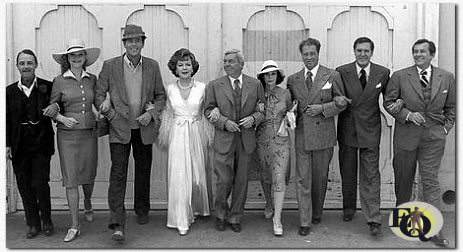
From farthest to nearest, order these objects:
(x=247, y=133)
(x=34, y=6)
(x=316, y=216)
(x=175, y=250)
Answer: (x=34, y=6), (x=316, y=216), (x=247, y=133), (x=175, y=250)

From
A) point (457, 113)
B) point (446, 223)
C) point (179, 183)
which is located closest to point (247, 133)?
point (179, 183)

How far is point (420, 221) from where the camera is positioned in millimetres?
4660

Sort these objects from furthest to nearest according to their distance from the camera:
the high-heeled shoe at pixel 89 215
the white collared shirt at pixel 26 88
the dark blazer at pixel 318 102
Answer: the high-heeled shoe at pixel 89 215, the dark blazer at pixel 318 102, the white collared shirt at pixel 26 88

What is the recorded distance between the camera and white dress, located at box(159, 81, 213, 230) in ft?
15.8

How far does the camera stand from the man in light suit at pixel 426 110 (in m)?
4.55

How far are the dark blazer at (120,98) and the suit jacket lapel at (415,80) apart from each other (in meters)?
2.40

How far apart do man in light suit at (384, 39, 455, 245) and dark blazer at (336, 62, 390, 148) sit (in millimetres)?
149

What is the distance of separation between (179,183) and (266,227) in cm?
102

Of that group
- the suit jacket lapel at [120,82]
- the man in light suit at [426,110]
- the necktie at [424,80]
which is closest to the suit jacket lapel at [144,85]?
the suit jacket lapel at [120,82]

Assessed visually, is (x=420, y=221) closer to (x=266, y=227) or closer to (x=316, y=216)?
(x=316, y=216)

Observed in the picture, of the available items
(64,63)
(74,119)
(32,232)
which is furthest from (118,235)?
(64,63)

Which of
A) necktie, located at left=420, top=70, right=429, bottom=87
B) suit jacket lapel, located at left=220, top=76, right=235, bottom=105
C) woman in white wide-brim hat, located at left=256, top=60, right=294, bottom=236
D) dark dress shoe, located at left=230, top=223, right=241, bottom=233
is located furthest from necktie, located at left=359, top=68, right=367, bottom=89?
dark dress shoe, located at left=230, top=223, right=241, bottom=233

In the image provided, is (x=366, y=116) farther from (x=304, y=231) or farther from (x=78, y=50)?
(x=78, y=50)

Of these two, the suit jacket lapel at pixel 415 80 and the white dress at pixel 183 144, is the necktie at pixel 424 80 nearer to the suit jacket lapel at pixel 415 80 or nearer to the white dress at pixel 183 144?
the suit jacket lapel at pixel 415 80
